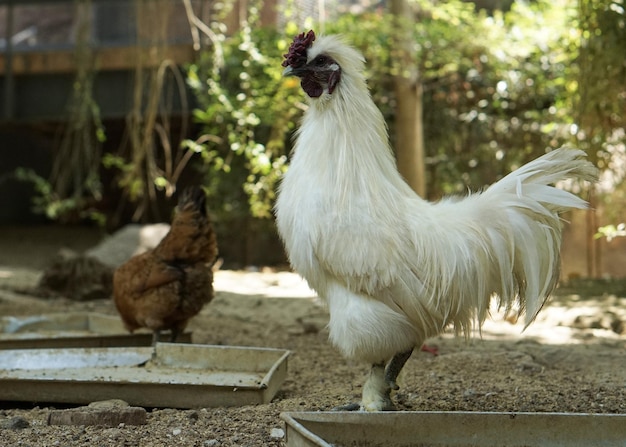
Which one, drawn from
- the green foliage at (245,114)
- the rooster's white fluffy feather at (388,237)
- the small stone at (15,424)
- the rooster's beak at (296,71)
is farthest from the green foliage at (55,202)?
the rooster's white fluffy feather at (388,237)

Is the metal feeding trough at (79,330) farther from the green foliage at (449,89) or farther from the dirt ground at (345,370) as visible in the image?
the green foliage at (449,89)

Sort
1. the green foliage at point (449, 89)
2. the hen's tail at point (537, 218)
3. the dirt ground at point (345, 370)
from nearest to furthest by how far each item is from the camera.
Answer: the hen's tail at point (537, 218)
the dirt ground at point (345, 370)
the green foliage at point (449, 89)

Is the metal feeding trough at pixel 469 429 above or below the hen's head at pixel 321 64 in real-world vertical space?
below

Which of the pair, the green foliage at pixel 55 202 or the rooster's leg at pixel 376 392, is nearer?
the rooster's leg at pixel 376 392

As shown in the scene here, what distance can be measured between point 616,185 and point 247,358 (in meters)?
5.69

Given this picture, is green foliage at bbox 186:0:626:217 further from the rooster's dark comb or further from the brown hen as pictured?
the rooster's dark comb

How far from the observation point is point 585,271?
11.3 metres

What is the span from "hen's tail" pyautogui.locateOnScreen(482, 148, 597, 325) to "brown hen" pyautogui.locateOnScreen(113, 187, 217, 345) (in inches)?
119

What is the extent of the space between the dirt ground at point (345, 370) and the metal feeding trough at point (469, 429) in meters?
0.53

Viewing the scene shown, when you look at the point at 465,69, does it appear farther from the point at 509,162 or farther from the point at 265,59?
the point at 265,59

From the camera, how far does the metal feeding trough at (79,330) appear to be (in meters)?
5.85

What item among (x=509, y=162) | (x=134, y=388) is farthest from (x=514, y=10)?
(x=134, y=388)

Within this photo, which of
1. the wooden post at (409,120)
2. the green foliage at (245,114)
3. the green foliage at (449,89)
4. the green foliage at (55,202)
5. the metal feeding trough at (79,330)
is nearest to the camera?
the metal feeding trough at (79,330)

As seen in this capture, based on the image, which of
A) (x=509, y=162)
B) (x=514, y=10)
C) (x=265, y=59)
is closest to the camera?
(x=265, y=59)
